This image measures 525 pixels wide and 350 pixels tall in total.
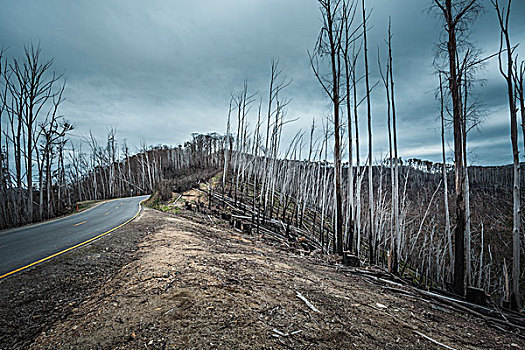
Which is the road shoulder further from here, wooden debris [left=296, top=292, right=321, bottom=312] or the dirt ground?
wooden debris [left=296, top=292, right=321, bottom=312]

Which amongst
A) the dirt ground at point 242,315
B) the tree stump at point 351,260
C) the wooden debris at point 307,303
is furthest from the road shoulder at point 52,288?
the tree stump at point 351,260

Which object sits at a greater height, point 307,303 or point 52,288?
point 52,288

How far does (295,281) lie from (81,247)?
16.6 feet

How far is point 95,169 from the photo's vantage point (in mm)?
34781

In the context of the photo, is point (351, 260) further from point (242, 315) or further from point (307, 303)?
point (242, 315)

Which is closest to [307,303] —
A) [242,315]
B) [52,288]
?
[242,315]

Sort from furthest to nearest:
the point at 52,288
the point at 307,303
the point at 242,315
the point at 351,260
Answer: the point at 351,260 < the point at 52,288 < the point at 307,303 < the point at 242,315

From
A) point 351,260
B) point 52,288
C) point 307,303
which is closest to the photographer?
point 307,303

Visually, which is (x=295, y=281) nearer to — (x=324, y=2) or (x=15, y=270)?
(x=15, y=270)

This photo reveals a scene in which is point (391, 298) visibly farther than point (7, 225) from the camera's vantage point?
No

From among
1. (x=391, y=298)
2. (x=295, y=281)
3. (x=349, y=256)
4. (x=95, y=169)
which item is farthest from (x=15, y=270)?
(x=95, y=169)

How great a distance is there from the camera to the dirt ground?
2.24 m

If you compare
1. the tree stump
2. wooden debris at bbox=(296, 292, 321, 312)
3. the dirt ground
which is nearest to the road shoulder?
the dirt ground

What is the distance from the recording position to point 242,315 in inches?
103
